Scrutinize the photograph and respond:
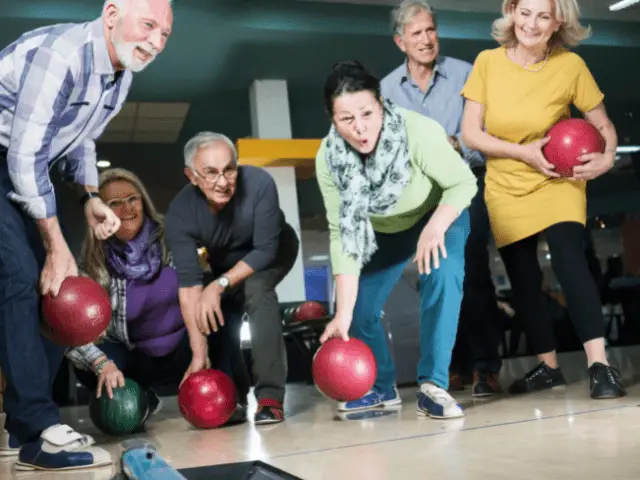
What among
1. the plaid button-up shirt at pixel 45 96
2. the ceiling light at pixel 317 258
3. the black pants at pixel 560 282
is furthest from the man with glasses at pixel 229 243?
the ceiling light at pixel 317 258

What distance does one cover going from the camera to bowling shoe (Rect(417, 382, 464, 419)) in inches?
83.8

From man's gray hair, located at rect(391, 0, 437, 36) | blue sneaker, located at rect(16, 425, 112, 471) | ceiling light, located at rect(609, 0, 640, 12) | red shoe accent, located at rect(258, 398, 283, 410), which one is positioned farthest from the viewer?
ceiling light, located at rect(609, 0, 640, 12)

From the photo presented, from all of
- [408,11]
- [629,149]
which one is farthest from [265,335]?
[629,149]

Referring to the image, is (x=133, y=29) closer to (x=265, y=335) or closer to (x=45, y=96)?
(x=45, y=96)

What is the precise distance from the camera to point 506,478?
52.7 inches

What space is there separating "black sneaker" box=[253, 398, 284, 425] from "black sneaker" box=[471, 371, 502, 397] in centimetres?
71

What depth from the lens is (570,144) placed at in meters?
2.42

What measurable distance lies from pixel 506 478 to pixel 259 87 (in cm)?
307

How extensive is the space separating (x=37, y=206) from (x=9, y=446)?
2.36 feet

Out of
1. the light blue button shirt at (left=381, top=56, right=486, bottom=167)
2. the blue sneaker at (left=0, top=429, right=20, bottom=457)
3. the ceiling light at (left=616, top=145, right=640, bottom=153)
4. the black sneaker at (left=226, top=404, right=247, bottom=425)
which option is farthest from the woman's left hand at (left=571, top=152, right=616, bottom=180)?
the ceiling light at (left=616, top=145, right=640, bottom=153)

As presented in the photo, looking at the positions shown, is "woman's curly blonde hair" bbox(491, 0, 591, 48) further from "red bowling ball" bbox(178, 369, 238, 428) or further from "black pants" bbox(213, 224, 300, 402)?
"red bowling ball" bbox(178, 369, 238, 428)

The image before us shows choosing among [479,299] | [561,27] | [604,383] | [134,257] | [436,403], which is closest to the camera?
[436,403]

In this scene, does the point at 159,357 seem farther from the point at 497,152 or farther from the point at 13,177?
the point at 497,152

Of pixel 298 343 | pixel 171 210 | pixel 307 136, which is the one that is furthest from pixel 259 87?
pixel 171 210
